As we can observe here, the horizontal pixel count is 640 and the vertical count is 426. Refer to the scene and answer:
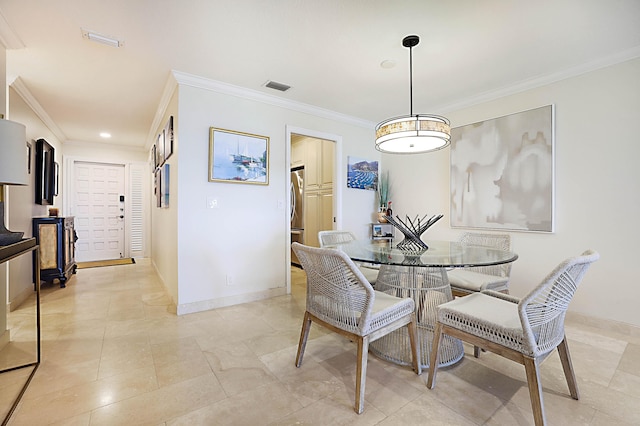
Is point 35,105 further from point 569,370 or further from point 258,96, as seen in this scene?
point 569,370

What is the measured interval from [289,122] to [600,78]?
308 cm

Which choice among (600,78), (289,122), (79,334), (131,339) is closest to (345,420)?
(131,339)

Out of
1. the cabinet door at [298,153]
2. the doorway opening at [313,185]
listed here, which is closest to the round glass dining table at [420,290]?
the doorway opening at [313,185]

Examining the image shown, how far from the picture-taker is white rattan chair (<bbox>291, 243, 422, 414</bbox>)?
150 cm

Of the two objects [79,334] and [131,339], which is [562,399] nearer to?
[131,339]

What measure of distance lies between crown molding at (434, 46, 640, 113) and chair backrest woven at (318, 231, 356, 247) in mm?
2219

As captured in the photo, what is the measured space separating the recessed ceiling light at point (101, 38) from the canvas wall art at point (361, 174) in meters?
2.82

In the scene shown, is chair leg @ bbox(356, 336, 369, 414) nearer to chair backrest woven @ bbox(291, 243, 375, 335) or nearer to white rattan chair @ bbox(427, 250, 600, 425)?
chair backrest woven @ bbox(291, 243, 375, 335)

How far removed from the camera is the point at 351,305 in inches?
61.9

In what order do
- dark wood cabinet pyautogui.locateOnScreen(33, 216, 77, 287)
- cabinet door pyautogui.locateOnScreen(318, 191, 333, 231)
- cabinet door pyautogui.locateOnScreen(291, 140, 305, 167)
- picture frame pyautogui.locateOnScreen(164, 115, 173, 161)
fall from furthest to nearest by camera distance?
cabinet door pyautogui.locateOnScreen(291, 140, 305, 167)
cabinet door pyautogui.locateOnScreen(318, 191, 333, 231)
dark wood cabinet pyautogui.locateOnScreen(33, 216, 77, 287)
picture frame pyautogui.locateOnScreen(164, 115, 173, 161)

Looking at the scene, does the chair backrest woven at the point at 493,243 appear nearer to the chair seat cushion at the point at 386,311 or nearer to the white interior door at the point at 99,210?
the chair seat cushion at the point at 386,311

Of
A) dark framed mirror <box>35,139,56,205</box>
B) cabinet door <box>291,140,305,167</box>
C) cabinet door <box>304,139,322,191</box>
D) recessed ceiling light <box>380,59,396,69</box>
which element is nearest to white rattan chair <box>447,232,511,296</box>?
recessed ceiling light <box>380,59,396,69</box>

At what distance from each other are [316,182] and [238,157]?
1762mm

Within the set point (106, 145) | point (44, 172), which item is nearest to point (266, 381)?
point (44, 172)
